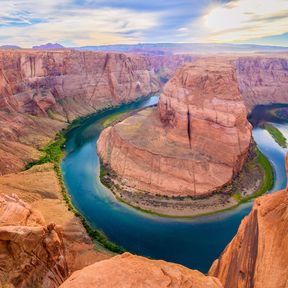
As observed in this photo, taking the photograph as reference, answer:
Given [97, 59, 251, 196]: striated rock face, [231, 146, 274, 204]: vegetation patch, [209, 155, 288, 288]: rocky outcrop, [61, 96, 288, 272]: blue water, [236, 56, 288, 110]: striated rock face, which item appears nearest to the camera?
[209, 155, 288, 288]: rocky outcrop

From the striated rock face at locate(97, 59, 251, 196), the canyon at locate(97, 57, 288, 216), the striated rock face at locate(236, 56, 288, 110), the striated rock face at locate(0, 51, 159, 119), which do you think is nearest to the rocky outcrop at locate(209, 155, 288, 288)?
the canyon at locate(97, 57, 288, 216)

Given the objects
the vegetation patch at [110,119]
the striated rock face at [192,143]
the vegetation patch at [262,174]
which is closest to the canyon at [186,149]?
the striated rock face at [192,143]

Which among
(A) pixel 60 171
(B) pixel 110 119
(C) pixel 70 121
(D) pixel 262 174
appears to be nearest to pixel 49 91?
(C) pixel 70 121

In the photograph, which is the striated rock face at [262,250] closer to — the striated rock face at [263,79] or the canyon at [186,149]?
the canyon at [186,149]

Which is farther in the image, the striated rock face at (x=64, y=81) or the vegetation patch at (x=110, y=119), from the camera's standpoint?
→ the vegetation patch at (x=110, y=119)

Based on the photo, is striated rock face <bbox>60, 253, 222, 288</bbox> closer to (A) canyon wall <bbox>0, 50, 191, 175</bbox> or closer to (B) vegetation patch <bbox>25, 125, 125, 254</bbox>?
(B) vegetation patch <bbox>25, 125, 125, 254</bbox>

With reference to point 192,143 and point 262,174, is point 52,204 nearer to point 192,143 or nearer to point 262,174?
point 192,143
